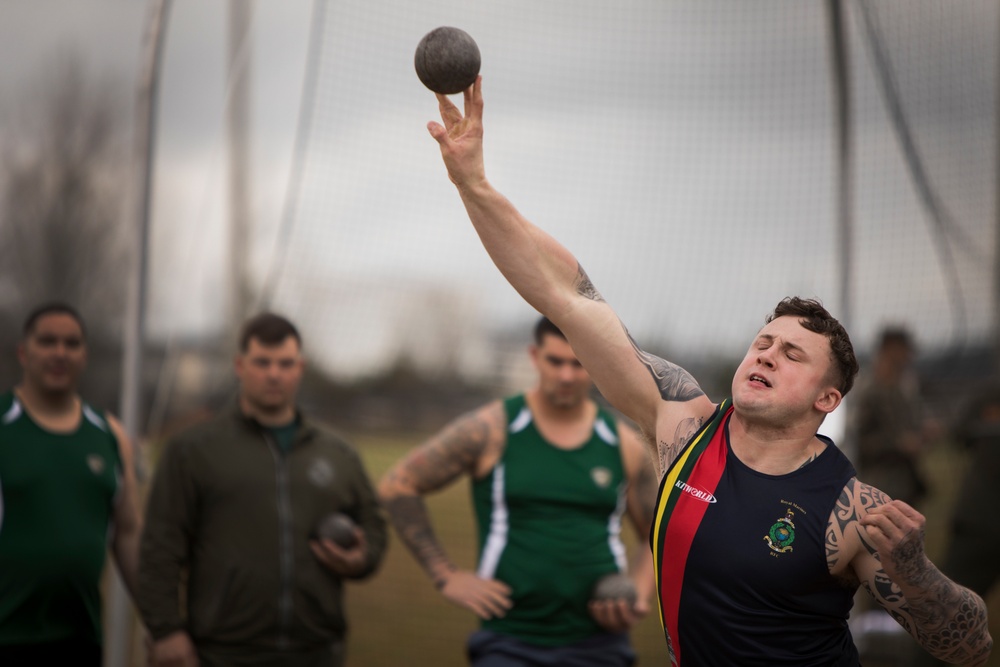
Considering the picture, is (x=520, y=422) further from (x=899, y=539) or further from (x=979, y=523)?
(x=979, y=523)

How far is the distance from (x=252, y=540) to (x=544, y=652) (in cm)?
134

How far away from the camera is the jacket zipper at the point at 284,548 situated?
4.39 meters

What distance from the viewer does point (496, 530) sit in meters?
4.48

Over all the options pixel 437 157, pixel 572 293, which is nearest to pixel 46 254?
pixel 437 157

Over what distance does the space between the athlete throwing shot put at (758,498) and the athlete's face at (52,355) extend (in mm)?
2511

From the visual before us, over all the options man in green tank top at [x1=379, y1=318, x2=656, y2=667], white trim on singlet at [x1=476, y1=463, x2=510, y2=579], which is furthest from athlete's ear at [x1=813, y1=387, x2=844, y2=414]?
white trim on singlet at [x1=476, y1=463, x2=510, y2=579]

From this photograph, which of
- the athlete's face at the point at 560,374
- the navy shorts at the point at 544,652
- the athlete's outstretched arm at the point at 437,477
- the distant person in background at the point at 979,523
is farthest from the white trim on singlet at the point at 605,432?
the distant person in background at the point at 979,523

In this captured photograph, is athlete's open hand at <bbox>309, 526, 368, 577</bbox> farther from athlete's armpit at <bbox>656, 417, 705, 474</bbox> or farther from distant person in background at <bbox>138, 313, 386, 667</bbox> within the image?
athlete's armpit at <bbox>656, 417, 705, 474</bbox>

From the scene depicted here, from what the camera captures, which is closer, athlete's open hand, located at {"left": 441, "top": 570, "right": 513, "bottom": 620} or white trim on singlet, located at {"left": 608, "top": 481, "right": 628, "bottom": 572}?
athlete's open hand, located at {"left": 441, "top": 570, "right": 513, "bottom": 620}

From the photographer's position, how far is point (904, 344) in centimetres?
775

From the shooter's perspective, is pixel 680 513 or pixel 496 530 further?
pixel 496 530

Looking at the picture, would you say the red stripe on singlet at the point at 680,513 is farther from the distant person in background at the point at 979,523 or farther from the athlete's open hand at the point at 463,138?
the distant person in background at the point at 979,523

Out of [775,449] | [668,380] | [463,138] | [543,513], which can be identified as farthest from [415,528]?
[463,138]

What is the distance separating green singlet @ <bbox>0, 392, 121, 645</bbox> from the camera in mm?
4148
